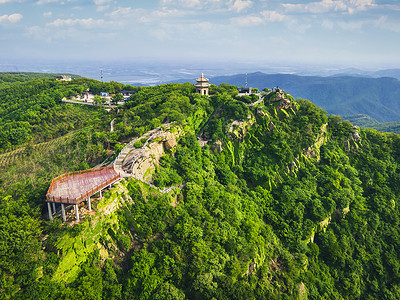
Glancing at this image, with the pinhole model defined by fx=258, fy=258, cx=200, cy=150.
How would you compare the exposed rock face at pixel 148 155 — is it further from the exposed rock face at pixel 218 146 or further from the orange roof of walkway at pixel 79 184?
the exposed rock face at pixel 218 146

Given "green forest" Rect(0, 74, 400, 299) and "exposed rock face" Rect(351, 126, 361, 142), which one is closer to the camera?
"green forest" Rect(0, 74, 400, 299)

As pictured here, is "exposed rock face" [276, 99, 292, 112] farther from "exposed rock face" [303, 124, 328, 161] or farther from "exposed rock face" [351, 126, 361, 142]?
"exposed rock face" [351, 126, 361, 142]

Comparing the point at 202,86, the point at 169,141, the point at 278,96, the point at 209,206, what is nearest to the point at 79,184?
the point at 169,141

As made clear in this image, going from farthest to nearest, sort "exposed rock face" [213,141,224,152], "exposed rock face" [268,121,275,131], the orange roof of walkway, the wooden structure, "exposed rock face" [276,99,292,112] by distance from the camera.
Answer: "exposed rock face" [276,99,292,112]
"exposed rock face" [268,121,275,131]
"exposed rock face" [213,141,224,152]
the orange roof of walkway
the wooden structure

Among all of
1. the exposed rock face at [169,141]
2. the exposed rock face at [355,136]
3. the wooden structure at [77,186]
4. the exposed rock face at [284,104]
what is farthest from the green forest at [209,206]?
the wooden structure at [77,186]

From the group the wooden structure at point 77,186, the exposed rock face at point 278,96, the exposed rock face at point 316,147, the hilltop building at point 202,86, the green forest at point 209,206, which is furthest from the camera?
the hilltop building at point 202,86

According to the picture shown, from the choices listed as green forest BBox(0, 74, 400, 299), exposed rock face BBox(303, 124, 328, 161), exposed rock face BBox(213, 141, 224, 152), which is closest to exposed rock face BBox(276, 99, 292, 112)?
green forest BBox(0, 74, 400, 299)
